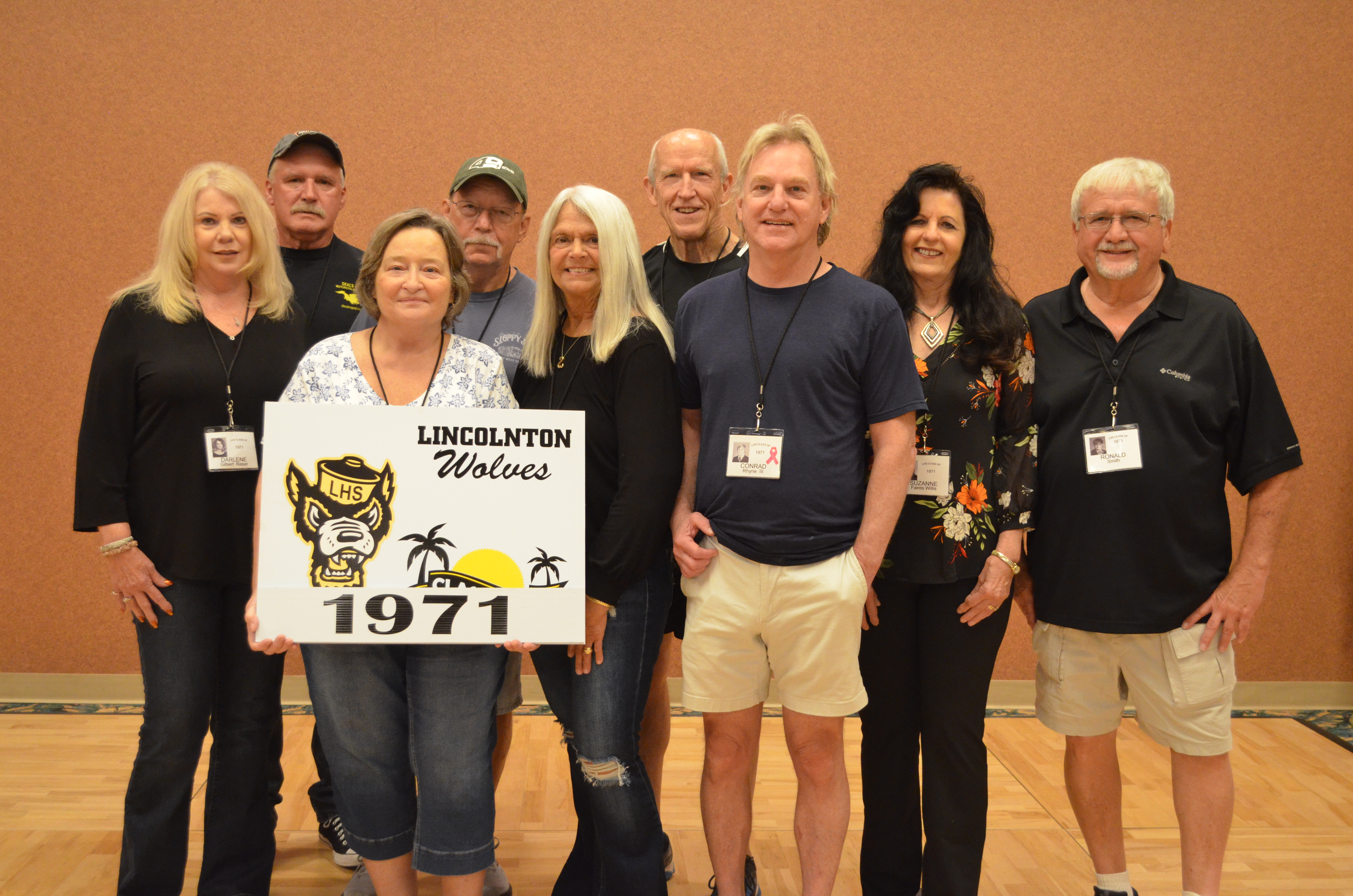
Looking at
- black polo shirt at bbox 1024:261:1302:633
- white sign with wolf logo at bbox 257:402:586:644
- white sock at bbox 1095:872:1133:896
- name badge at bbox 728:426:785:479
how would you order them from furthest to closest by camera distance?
white sock at bbox 1095:872:1133:896, black polo shirt at bbox 1024:261:1302:633, name badge at bbox 728:426:785:479, white sign with wolf logo at bbox 257:402:586:644

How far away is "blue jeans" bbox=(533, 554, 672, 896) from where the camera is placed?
1.92m

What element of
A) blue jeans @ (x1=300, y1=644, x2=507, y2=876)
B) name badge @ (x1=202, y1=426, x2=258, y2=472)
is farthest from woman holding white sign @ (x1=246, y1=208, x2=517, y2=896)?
name badge @ (x1=202, y1=426, x2=258, y2=472)

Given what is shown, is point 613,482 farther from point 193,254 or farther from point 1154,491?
point 1154,491

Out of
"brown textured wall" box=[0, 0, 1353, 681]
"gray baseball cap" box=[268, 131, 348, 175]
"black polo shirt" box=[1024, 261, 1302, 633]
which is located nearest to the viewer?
"black polo shirt" box=[1024, 261, 1302, 633]

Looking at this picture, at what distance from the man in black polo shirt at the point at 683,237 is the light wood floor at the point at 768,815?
0.47m

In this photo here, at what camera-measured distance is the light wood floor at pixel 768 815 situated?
8.20 feet

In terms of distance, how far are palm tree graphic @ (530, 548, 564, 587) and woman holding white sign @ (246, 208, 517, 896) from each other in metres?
0.22

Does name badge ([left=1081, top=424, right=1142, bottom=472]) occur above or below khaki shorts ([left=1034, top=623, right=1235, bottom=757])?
above

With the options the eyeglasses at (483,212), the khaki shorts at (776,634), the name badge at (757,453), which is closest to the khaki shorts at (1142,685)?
the khaki shorts at (776,634)

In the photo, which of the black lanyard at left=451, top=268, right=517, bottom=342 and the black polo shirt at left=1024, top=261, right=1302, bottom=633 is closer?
the black polo shirt at left=1024, top=261, right=1302, bottom=633

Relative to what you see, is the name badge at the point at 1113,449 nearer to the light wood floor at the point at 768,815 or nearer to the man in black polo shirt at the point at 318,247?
the light wood floor at the point at 768,815

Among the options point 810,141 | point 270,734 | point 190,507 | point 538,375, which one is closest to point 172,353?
point 190,507

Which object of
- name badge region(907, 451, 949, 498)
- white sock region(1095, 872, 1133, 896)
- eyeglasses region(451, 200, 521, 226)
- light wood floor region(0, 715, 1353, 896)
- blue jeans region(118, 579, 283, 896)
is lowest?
light wood floor region(0, 715, 1353, 896)

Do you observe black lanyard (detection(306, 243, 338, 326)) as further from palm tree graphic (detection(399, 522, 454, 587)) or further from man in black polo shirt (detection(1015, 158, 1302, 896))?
man in black polo shirt (detection(1015, 158, 1302, 896))
